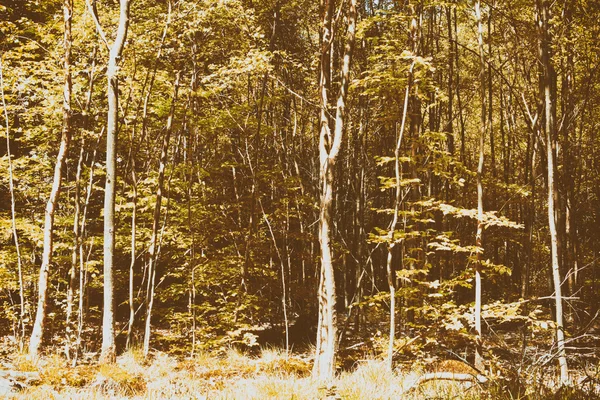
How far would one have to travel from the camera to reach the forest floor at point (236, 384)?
4323mm

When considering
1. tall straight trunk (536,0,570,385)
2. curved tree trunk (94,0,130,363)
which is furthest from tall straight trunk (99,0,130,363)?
tall straight trunk (536,0,570,385)

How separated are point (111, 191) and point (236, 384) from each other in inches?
186

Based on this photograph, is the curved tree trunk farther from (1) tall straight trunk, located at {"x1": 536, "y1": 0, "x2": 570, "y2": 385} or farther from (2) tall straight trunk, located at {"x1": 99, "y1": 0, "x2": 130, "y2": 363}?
(1) tall straight trunk, located at {"x1": 536, "y1": 0, "x2": 570, "y2": 385}

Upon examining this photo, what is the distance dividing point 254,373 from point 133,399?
147 inches

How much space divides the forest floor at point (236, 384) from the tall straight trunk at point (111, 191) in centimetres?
66

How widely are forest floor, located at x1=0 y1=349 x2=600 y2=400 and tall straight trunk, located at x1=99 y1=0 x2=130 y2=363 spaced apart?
66 cm

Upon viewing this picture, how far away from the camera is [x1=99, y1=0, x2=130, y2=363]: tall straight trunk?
9.30m

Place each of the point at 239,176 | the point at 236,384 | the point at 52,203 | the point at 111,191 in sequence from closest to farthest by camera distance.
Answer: the point at 236,384, the point at 111,191, the point at 52,203, the point at 239,176

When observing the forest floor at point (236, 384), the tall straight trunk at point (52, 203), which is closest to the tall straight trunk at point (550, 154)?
the forest floor at point (236, 384)

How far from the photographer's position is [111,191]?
9352 millimetres

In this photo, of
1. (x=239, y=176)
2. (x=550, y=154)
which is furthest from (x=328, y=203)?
(x=239, y=176)

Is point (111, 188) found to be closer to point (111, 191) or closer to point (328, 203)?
point (111, 191)

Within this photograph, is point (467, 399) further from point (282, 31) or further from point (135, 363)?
point (282, 31)

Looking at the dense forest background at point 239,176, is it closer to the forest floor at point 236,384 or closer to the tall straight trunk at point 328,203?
the tall straight trunk at point 328,203
